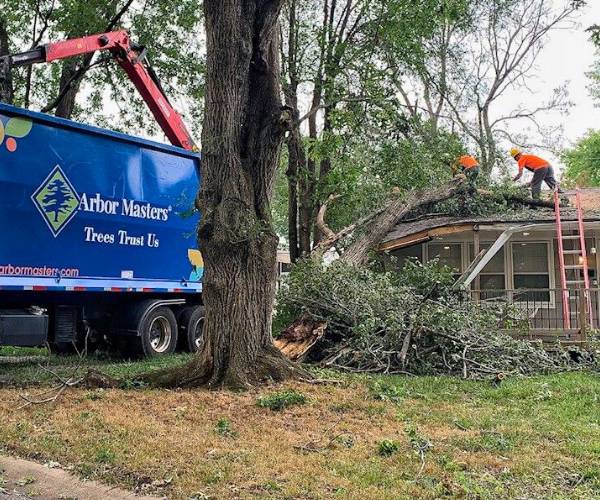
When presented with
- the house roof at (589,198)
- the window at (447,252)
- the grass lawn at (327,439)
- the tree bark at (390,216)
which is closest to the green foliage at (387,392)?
the grass lawn at (327,439)

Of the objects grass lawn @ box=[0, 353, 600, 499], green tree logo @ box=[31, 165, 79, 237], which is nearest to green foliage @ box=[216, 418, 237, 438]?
grass lawn @ box=[0, 353, 600, 499]

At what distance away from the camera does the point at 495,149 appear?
80.6 feet

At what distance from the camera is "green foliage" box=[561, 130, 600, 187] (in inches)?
1458

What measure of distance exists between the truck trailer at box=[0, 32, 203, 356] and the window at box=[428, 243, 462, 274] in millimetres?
7378

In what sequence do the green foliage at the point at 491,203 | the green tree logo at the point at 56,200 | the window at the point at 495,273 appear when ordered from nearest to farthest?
1. the green tree logo at the point at 56,200
2. the green foliage at the point at 491,203
3. the window at the point at 495,273

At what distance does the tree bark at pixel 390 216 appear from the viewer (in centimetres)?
1507

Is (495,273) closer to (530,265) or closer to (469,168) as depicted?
(530,265)

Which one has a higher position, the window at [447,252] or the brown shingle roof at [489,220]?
the brown shingle roof at [489,220]

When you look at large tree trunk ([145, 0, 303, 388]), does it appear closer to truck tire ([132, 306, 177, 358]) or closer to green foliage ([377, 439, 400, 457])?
green foliage ([377, 439, 400, 457])

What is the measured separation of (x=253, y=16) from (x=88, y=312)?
6.00m

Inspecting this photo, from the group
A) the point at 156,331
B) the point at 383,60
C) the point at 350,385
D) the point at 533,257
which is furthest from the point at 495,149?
the point at 350,385

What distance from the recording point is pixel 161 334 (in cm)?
1214

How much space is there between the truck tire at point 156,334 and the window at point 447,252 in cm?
815

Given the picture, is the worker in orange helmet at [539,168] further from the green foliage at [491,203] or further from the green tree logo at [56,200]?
the green tree logo at [56,200]
